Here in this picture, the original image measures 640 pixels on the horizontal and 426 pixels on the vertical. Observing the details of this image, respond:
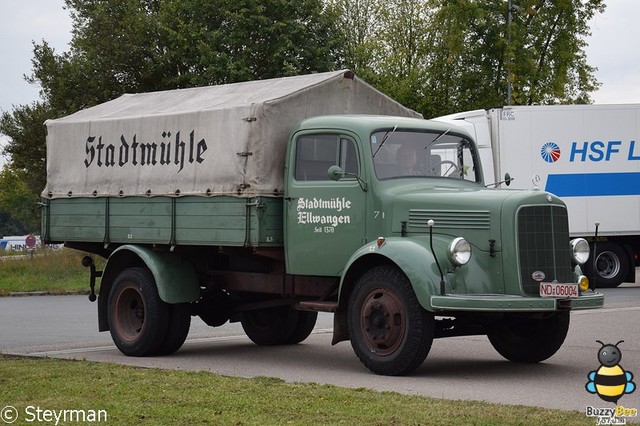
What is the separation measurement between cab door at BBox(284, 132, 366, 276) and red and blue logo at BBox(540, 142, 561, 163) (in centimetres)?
1418

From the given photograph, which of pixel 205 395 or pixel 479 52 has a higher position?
pixel 479 52

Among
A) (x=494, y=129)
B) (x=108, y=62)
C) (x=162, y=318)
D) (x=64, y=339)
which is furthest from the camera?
(x=108, y=62)

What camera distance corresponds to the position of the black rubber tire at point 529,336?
12312 mm

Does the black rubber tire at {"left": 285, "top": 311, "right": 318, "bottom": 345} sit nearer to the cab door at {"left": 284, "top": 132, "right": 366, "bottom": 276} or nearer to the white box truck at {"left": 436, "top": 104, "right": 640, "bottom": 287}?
the cab door at {"left": 284, "top": 132, "right": 366, "bottom": 276}

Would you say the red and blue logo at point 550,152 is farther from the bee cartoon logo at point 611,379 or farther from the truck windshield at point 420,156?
the bee cartoon logo at point 611,379

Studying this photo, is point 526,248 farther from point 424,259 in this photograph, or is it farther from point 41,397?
point 41,397

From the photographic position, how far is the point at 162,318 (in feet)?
45.0

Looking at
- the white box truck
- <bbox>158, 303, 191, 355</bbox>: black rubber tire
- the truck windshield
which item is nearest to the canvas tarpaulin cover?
the truck windshield

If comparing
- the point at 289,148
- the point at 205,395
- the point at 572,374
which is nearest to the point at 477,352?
the point at 572,374

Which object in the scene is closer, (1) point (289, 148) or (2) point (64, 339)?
(1) point (289, 148)

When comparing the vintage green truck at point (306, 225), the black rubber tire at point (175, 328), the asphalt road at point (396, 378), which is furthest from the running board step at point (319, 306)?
the black rubber tire at point (175, 328)

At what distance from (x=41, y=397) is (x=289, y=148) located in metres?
4.50

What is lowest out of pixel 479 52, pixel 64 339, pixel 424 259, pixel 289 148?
pixel 64 339

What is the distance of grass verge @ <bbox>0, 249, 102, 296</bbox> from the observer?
28.2 meters
